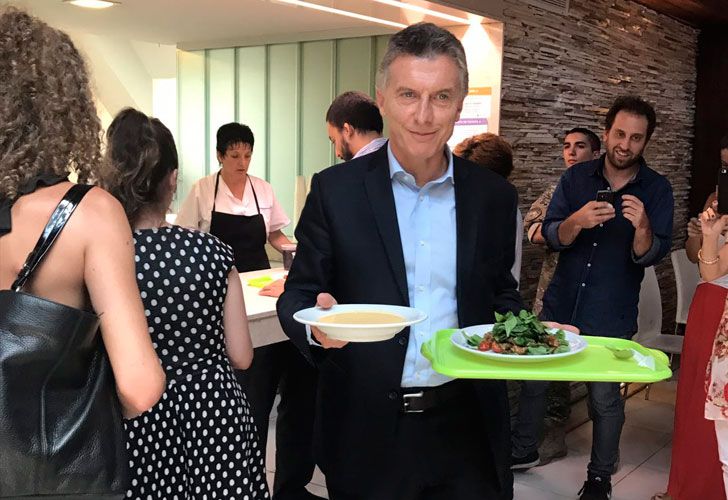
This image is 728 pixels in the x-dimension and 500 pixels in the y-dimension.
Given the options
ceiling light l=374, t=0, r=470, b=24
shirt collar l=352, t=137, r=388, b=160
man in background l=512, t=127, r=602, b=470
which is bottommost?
man in background l=512, t=127, r=602, b=470

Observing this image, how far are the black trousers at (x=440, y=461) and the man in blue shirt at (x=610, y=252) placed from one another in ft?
5.75

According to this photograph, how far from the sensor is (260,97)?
6.66 meters

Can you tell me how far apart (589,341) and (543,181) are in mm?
2945

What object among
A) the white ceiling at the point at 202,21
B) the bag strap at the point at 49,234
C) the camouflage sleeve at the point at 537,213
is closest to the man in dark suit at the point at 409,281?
the bag strap at the point at 49,234

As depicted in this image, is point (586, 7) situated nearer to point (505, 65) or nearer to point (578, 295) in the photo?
point (505, 65)

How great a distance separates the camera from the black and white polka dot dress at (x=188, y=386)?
75.2 inches

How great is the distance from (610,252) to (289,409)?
5.16 ft

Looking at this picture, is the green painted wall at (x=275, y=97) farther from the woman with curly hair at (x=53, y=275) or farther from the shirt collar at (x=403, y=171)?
the woman with curly hair at (x=53, y=275)

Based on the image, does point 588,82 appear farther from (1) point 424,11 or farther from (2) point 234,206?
(2) point 234,206

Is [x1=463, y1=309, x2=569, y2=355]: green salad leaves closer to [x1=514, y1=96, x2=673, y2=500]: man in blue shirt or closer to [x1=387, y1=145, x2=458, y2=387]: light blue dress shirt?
[x1=387, y1=145, x2=458, y2=387]: light blue dress shirt

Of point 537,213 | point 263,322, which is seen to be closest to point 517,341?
point 263,322

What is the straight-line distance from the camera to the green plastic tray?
1376mm

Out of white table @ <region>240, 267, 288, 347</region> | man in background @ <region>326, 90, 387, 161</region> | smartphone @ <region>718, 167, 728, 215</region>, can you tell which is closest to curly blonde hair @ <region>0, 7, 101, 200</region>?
white table @ <region>240, 267, 288, 347</region>

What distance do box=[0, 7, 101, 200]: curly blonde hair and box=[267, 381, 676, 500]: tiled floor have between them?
265 centimetres
